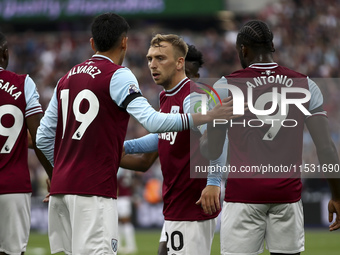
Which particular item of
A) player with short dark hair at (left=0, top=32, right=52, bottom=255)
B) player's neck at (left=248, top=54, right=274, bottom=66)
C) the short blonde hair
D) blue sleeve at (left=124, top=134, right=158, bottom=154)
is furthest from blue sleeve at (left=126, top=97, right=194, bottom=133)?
player with short dark hair at (left=0, top=32, right=52, bottom=255)

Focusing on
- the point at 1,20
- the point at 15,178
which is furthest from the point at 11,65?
the point at 15,178

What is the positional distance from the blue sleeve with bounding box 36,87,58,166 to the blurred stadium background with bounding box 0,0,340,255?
12543 millimetres

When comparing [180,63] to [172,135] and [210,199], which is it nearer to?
[172,135]

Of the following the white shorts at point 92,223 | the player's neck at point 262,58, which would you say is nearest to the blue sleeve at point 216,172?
the player's neck at point 262,58

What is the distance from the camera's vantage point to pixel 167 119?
15.4 feet

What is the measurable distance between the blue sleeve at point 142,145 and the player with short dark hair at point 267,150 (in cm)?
95

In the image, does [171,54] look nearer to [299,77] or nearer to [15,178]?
[299,77]

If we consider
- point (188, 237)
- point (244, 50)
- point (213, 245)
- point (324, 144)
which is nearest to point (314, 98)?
point (324, 144)

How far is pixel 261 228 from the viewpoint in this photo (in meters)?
5.05

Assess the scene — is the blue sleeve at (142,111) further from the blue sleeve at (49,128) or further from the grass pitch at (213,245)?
the grass pitch at (213,245)

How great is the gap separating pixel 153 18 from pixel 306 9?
19.0 ft

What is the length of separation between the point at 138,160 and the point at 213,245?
8635mm

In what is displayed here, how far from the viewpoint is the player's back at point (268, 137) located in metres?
4.96

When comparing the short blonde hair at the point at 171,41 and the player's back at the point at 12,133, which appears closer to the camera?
the short blonde hair at the point at 171,41
